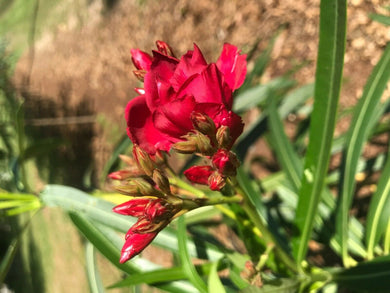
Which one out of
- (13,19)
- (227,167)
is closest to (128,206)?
(227,167)

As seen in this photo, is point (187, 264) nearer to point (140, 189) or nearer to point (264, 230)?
point (264, 230)

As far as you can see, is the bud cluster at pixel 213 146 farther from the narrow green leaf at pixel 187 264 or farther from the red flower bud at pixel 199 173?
the narrow green leaf at pixel 187 264

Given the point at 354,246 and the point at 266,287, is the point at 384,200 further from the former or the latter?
the point at 266,287

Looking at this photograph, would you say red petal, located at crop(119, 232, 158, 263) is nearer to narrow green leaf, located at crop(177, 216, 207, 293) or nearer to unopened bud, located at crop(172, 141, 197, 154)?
unopened bud, located at crop(172, 141, 197, 154)

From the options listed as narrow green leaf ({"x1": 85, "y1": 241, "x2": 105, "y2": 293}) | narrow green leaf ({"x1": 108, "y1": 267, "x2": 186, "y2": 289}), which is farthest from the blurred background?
narrow green leaf ({"x1": 108, "y1": 267, "x2": 186, "y2": 289})

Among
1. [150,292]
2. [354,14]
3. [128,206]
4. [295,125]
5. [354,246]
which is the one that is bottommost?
[150,292]

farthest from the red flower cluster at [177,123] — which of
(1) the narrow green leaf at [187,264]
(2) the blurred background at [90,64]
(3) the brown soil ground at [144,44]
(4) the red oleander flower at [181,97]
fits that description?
(3) the brown soil ground at [144,44]
